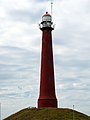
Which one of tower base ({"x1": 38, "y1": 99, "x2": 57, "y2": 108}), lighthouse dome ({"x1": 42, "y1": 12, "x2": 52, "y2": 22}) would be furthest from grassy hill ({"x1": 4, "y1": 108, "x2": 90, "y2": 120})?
lighthouse dome ({"x1": 42, "y1": 12, "x2": 52, "y2": 22})

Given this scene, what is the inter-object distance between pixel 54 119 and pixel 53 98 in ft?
23.7

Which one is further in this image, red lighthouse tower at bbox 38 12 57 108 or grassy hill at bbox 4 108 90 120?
red lighthouse tower at bbox 38 12 57 108

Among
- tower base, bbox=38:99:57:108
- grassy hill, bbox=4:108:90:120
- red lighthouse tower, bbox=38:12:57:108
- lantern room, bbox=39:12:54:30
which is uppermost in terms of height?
lantern room, bbox=39:12:54:30

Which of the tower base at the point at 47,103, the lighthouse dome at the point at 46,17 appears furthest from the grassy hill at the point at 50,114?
the lighthouse dome at the point at 46,17

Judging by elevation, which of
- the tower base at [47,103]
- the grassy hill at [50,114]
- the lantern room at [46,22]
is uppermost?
the lantern room at [46,22]

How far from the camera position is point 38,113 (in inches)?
2234

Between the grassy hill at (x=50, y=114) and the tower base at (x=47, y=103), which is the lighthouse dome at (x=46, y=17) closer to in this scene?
the tower base at (x=47, y=103)

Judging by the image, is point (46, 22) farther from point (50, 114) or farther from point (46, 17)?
point (50, 114)

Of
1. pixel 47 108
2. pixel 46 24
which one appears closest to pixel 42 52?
pixel 46 24

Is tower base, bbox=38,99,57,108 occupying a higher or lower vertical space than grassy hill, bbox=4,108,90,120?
higher

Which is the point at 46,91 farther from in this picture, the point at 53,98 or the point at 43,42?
the point at 43,42

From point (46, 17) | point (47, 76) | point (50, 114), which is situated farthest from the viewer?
point (46, 17)

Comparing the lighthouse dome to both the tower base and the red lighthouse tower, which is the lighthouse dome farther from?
the tower base

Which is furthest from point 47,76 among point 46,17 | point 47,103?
point 46,17
